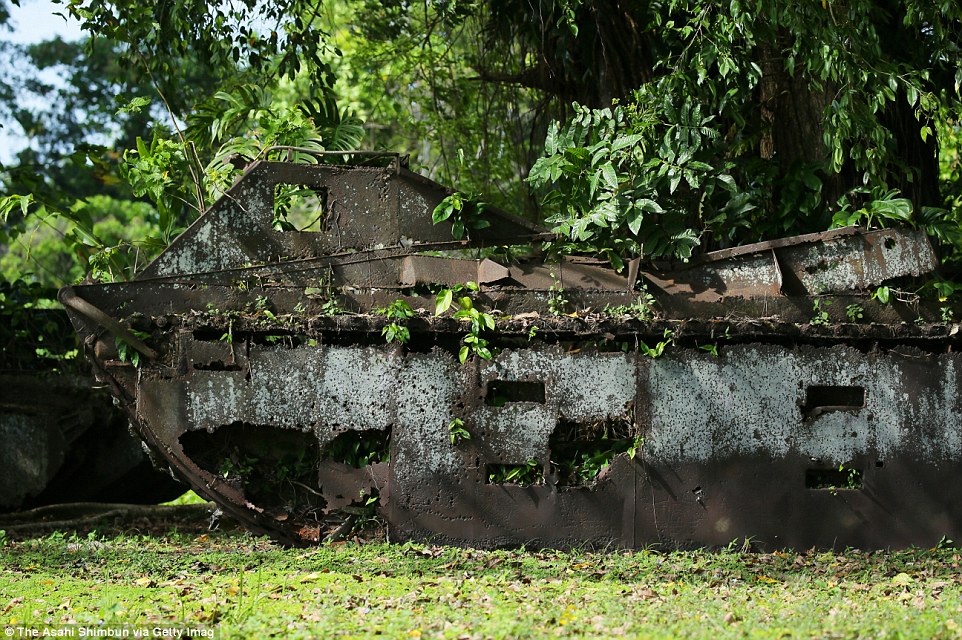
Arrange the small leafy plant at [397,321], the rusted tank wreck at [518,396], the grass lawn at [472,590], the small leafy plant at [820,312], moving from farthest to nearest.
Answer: the small leafy plant at [820,312]
the rusted tank wreck at [518,396]
the small leafy plant at [397,321]
the grass lawn at [472,590]

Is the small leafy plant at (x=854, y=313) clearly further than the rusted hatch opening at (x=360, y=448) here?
Yes

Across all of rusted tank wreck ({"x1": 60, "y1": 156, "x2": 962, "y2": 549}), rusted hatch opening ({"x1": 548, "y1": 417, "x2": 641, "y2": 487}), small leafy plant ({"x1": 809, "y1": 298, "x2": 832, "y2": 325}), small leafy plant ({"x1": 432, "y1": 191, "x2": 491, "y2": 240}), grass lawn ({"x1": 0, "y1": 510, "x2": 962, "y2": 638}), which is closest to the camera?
grass lawn ({"x1": 0, "y1": 510, "x2": 962, "y2": 638})

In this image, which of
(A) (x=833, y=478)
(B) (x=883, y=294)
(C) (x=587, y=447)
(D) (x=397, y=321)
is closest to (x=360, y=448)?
(D) (x=397, y=321)

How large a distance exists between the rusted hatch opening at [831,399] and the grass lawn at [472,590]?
1.08 m

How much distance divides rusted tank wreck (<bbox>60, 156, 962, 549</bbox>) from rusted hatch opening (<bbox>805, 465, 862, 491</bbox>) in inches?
0.6

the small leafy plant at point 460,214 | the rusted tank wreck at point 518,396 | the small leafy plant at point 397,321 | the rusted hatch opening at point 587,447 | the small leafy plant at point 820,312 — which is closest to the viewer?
the small leafy plant at point 397,321

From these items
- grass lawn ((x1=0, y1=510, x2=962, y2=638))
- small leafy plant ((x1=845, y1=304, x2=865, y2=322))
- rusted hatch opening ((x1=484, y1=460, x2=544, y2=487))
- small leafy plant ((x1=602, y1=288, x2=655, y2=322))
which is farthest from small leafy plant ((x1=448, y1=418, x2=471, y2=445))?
small leafy plant ((x1=845, y1=304, x2=865, y2=322))

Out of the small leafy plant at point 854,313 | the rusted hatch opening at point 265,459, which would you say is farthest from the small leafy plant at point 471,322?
the small leafy plant at point 854,313

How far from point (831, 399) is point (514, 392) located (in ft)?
8.15

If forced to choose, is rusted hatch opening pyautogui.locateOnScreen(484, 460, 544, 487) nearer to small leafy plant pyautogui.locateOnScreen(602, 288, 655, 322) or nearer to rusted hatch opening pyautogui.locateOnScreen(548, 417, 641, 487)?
rusted hatch opening pyautogui.locateOnScreen(548, 417, 641, 487)

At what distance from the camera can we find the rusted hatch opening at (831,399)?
775 centimetres

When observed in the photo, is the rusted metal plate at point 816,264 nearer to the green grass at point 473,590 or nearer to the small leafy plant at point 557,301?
the small leafy plant at point 557,301

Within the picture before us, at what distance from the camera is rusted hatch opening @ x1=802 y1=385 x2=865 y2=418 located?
7.75 m

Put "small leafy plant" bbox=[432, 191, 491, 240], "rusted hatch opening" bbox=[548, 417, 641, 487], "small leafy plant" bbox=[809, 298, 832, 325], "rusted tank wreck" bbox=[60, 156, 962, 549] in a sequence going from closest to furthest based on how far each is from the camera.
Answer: "rusted tank wreck" bbox=[60, 156, 962, 549], "rusted hatch opening" bbox=[548, 417, 641, 487], "small leafy plant" bbox=[809, 298, 832, 325], "small leafy plant" bbox=[432, 191, 491, 240]
